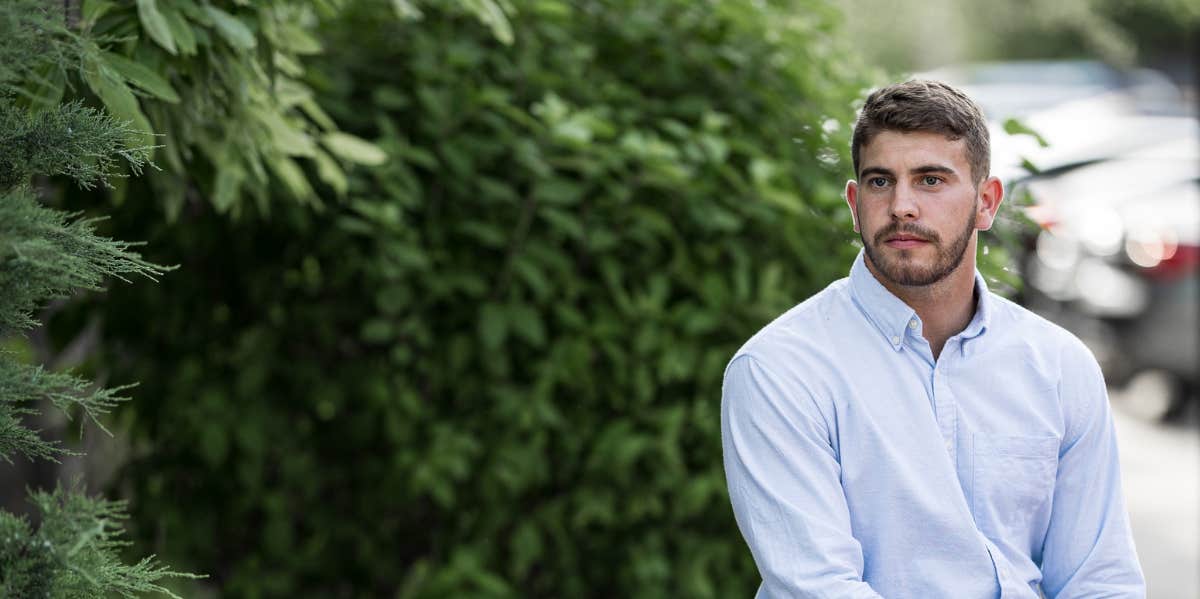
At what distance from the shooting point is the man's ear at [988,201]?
2.14 m

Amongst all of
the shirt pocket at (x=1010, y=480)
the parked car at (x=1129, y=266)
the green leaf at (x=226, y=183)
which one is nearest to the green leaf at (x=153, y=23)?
the green leaf at (x=226, y=183)

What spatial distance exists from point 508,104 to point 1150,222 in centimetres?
636

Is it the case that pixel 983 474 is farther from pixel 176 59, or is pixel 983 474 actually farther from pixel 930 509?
pixel 176 59

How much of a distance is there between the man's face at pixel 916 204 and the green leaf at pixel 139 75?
119cm

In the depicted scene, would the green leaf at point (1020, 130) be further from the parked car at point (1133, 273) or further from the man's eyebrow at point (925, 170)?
the parked car at point (1133, 273)

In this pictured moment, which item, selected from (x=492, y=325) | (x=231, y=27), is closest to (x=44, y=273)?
(x=231, y=27)

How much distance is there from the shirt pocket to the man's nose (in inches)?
14.2

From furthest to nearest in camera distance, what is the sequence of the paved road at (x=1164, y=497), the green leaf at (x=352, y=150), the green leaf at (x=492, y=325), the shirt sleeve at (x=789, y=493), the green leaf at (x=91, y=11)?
the paved road at (x=1164, y=497) < the green leaf at (x=492, y=325) < the green leaf at (x=352, y=150) < the green leaf at (x=91, y=11) < the shirt sleeve at (x=789, y=493)

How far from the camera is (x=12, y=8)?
1.88 meters

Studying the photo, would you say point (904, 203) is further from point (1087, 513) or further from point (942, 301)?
point (1087, 513)

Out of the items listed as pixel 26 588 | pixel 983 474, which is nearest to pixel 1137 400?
pixel 983 474

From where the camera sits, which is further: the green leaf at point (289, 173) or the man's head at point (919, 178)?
the green leaf at point (289, 173)

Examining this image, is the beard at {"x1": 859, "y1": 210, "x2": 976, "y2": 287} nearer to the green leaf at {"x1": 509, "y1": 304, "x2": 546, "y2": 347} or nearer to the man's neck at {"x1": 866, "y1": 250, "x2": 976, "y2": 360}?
the man's neck at {"x1": 866, "y1": 250, "x2": 976, "y2": 360}

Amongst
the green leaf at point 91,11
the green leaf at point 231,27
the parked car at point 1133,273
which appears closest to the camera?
the green leaf at point 91,11
